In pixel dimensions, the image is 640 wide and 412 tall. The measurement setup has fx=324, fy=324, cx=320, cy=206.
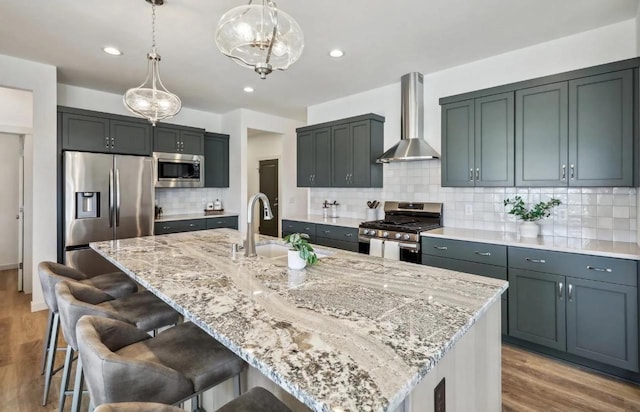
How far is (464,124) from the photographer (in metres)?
3.35

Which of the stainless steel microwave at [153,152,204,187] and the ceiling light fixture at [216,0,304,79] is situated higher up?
the ceiling light fixture at [216,0,304,79]

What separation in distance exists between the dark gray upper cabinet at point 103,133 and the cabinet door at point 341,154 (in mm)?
2642

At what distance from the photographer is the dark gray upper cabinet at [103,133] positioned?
12.7ft

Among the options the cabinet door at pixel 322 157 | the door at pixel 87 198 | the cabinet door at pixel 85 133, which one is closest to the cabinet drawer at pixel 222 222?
the door at pixel 87 198

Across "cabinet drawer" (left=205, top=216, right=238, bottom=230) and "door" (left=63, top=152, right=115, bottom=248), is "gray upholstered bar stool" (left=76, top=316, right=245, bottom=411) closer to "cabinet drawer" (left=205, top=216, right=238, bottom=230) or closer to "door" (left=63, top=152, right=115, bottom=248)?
"door" (left=63, top=152, right=115, bottom=248)

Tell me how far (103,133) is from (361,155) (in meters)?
3.34

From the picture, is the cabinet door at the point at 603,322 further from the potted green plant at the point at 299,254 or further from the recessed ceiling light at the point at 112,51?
the recessed ceiling light at the point at 112,51

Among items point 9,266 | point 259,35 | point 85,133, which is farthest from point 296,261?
point 9,266

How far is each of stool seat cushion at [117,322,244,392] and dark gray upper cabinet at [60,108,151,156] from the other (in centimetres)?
363

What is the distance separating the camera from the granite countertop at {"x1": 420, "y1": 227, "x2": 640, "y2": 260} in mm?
2309

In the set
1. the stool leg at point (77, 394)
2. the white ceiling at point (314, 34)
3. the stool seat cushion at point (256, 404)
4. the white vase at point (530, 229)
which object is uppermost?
the white ceiling at point (314, 34)

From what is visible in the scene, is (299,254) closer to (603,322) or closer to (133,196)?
(603,322)

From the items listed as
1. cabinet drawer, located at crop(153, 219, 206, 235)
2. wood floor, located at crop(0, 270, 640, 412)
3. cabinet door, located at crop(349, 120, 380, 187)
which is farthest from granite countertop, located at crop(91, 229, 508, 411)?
cabinet drawer, located at crop(153, 219, 206, 235)

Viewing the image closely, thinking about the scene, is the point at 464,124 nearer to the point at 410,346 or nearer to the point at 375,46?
the point at 375,46
